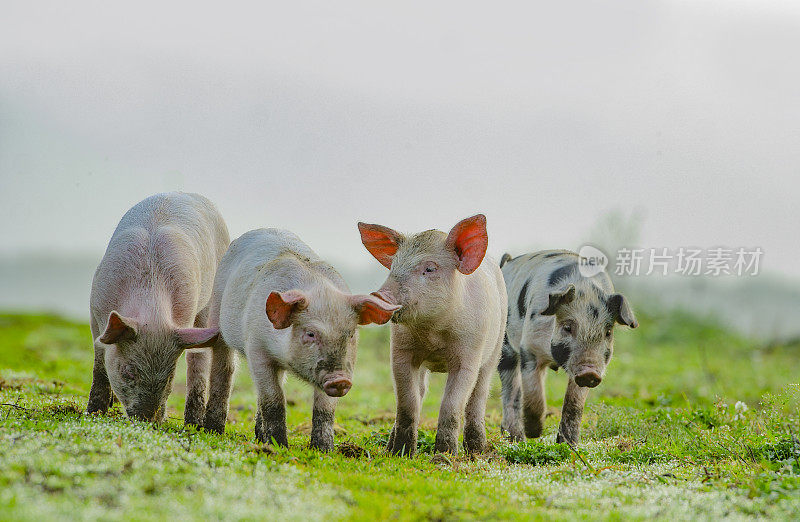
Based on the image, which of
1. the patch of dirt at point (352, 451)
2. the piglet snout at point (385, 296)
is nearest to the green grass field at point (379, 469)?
the patch of dirt at point (352, 451)

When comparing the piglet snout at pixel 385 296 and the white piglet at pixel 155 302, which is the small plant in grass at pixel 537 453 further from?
the white piglet at pixel 155 302

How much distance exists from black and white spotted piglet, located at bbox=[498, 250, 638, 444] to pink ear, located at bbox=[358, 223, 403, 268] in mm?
2119

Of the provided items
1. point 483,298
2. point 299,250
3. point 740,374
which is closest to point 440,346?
point 483,298

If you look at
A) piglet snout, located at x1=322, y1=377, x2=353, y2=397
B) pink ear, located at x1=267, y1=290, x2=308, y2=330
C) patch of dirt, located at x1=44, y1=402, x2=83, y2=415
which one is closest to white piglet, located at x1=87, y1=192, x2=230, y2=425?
patch of dirt, located at x1=44, y1=402, x2=83, y2=415

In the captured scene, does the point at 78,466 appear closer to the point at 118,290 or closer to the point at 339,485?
the point at 339,485

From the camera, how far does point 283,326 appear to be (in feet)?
24.6

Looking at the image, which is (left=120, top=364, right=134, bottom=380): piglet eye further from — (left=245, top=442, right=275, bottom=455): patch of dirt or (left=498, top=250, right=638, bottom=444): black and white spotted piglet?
(left=498, top=250, right=638, bottom=444): black and white spotted piglet

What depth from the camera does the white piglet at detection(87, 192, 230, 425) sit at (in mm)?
8305

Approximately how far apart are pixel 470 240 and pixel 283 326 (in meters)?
2.32

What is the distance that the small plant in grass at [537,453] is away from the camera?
850 cm

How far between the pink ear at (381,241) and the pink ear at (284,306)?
1728mm

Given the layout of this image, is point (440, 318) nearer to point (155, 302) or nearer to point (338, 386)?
point (338, 386)

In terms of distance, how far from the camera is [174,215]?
1016cm

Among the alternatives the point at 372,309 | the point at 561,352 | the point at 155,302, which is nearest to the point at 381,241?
the point at 372,309
